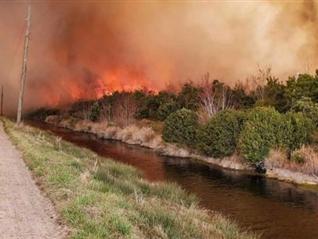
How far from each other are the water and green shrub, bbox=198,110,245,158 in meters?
2.89

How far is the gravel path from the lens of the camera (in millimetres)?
16141

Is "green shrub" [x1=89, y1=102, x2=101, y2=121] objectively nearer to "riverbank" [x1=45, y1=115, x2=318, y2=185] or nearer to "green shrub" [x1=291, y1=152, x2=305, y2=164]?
"riverbank" [x1=45, y1=115, x2=318, y2=185]

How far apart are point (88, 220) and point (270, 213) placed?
23.9 metres

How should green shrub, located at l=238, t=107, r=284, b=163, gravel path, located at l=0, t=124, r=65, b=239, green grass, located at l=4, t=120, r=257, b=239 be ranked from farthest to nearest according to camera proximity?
1. green shrub, located at l=238, t=107, r=284, b=163
2. green grass, located at l=4, t=120, r=257, b=239
3. gravel path, located at l=0, t=124, r=65, b=239

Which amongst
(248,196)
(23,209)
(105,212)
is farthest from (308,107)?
(23,209)

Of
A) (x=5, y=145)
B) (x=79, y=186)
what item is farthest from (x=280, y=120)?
(x=79, y=186)

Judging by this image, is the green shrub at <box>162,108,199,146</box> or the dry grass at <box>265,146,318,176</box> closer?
the dry grass at <box>265,146,318,176</box>

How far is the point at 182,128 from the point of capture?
7606 cm

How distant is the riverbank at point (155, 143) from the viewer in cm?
5472

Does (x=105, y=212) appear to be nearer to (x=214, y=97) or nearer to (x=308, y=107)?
(x=308, y=107)

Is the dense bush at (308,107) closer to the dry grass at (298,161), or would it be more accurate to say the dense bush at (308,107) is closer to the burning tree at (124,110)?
the dry grass at (298,161)

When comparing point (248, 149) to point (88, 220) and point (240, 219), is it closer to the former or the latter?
point (240, 219)

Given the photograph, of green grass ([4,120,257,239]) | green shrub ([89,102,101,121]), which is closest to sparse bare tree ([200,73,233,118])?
green shrub ([89,102,101,121])

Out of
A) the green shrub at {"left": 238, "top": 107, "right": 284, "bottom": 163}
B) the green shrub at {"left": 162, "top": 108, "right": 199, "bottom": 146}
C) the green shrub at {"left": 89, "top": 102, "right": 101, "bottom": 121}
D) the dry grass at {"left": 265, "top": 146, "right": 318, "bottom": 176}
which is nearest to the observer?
the dry grass at {"left": 265, "top": 146, "right": 318, "bottom": 176}
